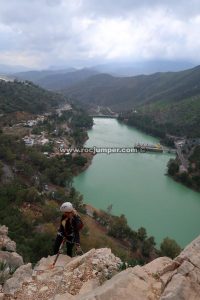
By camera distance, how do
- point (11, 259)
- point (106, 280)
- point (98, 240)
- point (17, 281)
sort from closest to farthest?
point (106, 280) → point (17, 281) → point (11, 259) → point (98, 240)

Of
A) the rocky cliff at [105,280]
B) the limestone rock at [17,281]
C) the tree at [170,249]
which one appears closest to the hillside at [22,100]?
the tree at [170,249]

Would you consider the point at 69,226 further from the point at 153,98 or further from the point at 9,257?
the point at 153,98

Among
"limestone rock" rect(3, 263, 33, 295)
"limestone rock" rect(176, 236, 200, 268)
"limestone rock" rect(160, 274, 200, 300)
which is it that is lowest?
"limestone rock" rect(3, 263, 33, 295)

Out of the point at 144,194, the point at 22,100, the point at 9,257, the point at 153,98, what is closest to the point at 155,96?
the point at 153,98

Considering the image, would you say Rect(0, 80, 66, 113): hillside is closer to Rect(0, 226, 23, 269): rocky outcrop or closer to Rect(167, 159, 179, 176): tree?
Rect(167, 159, 179, 176): tree

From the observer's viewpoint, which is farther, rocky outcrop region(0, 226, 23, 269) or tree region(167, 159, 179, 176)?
tree region(167, 159, 179, 176)

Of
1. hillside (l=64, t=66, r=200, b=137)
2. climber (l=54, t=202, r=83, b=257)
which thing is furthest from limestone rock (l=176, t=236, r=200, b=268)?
hillside (l=64, t=66, r=200, b=137)

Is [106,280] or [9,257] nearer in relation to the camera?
[106,280]
